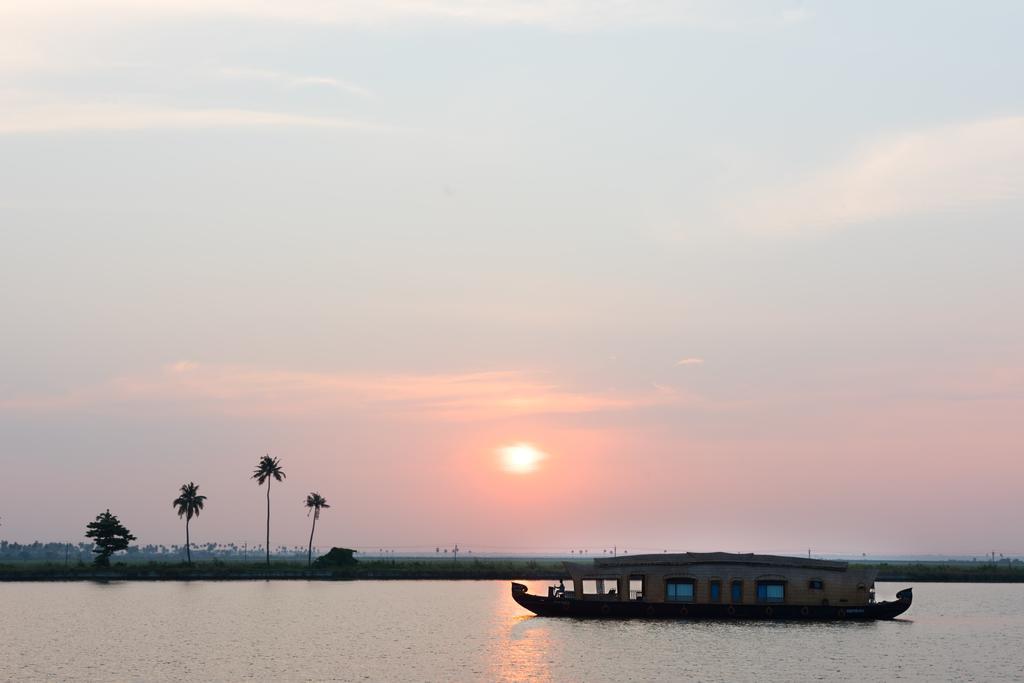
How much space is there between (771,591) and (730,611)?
394 centimetres

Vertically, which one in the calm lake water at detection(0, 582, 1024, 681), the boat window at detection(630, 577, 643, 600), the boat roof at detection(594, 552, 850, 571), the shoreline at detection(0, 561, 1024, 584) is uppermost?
the boat roof at detection(594, 552, 850, 571)

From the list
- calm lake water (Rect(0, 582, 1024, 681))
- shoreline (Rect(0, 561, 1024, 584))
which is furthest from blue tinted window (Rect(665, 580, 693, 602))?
shoreline (Rect(0, 561, 1024, 584))

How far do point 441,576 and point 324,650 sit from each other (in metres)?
104

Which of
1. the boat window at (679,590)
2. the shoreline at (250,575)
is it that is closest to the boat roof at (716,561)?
the boat window at (679,590)

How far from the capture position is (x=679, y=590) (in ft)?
342

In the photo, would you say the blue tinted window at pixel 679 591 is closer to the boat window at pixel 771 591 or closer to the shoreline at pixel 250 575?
the boat window at pixel 771 591

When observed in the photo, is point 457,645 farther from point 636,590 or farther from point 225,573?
point 225,573

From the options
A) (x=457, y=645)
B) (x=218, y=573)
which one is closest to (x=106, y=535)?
(x=218, y=573)

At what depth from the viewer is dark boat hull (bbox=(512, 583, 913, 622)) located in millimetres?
102000

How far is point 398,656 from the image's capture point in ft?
288

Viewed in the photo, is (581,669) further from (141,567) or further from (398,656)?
(141,567)

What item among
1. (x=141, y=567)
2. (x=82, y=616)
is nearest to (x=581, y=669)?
(x=82, y=616)

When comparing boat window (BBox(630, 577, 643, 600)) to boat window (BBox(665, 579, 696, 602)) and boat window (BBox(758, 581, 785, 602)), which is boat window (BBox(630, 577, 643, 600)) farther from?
boat window (BBox(758, 581, 785, 602))

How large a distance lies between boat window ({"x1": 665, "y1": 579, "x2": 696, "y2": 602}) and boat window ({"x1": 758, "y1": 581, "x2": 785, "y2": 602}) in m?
5.64
